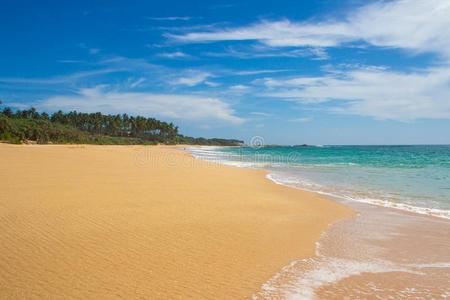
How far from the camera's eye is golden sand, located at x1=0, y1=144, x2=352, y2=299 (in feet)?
14.3

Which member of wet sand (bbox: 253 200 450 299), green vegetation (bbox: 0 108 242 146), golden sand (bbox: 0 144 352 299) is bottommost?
wet sand (bbox: 253 200 450 299)

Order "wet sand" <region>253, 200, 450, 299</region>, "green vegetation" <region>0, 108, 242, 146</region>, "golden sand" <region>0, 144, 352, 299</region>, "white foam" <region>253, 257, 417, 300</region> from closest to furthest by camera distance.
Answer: "golden sand" <region>0, 144, 352, 299</region> → "white foam" <region>253, 257, 417, 300</region> → "wet sand" <region>253, 200, 450, 299</region> → "green vegetation" <region>0, 108, 242, 146</region>

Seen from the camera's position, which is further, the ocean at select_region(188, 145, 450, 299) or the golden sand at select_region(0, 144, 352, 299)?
the ocean at select_region(188, 145, 450, 299)

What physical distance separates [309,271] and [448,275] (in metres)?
2.16

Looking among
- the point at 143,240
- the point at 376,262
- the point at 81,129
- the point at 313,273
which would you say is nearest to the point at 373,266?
the point at 376,262

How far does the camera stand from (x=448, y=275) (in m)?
5.36

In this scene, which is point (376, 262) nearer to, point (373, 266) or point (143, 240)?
point (373, 266)

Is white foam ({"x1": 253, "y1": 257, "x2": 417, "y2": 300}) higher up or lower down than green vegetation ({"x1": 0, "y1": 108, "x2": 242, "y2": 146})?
lower down

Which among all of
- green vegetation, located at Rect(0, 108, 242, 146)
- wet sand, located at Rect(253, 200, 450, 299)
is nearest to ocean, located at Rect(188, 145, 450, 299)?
wet sand, located at Rect(253, 200, 450, 299)

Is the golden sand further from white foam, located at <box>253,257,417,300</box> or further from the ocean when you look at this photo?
the ocean

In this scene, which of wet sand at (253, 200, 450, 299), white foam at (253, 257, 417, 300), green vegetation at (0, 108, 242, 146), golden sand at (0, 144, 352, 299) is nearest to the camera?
golden sand at (0, 144, 352, 299)

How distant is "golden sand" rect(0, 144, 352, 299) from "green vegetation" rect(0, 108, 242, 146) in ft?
154

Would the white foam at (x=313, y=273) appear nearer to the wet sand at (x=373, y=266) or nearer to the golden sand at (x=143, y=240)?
the wet sand at (x=373, y=266)

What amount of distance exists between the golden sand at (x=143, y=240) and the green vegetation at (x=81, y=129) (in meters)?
47.0
